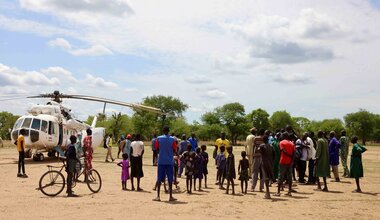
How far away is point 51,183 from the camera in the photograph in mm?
11805

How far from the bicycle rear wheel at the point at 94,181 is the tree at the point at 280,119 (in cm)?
11282

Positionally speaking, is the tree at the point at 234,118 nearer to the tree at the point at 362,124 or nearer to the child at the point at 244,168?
the tree at the point at 362,124

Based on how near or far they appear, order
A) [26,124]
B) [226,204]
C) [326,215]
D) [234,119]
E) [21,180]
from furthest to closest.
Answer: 1. [234,119]
2. [26,124]
3. [21,180]
4. [226,204]
5. [326,215]

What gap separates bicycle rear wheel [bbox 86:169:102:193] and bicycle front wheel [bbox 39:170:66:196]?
2.77 feet

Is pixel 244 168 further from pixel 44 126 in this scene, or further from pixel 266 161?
pixel 44 126

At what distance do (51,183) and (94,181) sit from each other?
147 cm

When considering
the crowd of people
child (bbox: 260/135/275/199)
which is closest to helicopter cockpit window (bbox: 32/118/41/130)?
the crowd of people

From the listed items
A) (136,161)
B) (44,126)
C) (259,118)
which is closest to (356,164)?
(136,161)

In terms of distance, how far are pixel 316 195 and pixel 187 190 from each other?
13.0ft

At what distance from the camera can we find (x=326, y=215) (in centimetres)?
966

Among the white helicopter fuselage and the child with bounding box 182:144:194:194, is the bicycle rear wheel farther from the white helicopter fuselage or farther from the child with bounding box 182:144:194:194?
the white helicopter fuselage

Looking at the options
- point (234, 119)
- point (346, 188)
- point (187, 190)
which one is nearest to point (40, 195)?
point (187, 190)

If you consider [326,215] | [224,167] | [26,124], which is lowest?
[326,215]

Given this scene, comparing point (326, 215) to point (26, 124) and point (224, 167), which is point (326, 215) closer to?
point (224, 167)
